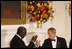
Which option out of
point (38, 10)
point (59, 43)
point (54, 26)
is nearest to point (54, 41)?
point (59, 43)

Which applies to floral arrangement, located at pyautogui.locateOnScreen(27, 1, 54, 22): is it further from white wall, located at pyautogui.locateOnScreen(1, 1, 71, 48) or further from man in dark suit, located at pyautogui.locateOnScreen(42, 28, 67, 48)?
man in dark suit, located at pyautogui.locateOnScreen(42, 28, 67, 48)

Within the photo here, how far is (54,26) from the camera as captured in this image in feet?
21.4

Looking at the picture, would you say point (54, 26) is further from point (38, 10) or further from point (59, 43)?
point (59, 43)

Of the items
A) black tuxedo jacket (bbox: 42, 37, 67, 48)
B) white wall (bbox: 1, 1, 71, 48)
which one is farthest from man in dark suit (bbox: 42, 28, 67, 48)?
white wall (bbox: 1, 1, 71, 48)

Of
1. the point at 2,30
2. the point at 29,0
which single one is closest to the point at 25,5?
the point at 29,0

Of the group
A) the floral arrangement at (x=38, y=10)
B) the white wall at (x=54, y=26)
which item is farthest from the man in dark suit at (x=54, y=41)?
the white wall at (x=54, y=26)

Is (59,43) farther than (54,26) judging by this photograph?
No

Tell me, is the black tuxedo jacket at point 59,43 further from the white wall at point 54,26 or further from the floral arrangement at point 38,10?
the white wall at point 54,26

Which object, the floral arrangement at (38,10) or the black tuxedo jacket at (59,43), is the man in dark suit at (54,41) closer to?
the black tuxedo jacket at (59,43)

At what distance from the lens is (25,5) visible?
586 centimetres

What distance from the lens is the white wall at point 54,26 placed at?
5.56 m

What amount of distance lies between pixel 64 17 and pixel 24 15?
1.67 meters

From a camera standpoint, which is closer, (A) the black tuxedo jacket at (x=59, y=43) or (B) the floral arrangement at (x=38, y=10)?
(A) the black tuxedo jacket at (x=59, y=43)

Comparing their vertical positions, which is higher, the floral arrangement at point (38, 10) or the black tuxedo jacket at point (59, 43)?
the floral arrangement at point (38, 10)
